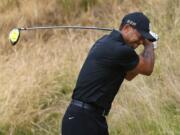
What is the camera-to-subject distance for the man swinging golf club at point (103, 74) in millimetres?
6863

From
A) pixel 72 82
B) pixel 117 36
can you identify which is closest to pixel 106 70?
pixel 117 36

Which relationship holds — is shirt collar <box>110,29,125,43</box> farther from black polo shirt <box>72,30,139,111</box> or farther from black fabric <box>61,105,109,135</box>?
black fabric <box>61,105,109,135</box>

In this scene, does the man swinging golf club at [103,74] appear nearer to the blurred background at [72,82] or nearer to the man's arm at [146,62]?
the man's arm at [146,62]

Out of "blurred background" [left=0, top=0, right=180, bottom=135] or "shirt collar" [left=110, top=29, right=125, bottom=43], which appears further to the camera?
"blurred background" [left=0, top=0, right=180, bottom=135]

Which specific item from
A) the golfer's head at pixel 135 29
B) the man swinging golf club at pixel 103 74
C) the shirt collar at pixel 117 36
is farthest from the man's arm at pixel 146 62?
the shirt collar at pixel 117 36

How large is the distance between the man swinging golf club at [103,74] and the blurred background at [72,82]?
5.64 ft

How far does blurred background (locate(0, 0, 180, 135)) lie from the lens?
8.90 meters

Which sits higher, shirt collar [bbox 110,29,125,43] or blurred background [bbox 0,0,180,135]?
shirt collar [bbox 110,29,125,43]

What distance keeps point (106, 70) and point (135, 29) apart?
464 millimetres

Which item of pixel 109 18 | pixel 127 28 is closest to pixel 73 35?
pixel 109 18

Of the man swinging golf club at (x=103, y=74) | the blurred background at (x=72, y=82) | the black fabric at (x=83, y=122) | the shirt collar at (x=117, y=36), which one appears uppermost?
the shirt collar at (x=117, y=36)

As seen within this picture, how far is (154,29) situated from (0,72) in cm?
232

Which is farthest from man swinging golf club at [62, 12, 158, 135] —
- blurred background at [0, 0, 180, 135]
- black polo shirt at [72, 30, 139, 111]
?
blurred background at [0, 0, 180, 135]

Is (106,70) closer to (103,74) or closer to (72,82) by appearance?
(103,74)
